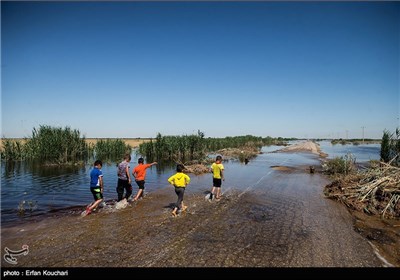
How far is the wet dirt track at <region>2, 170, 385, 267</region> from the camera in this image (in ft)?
19.1

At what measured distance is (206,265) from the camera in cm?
558

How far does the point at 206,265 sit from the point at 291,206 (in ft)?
22.3

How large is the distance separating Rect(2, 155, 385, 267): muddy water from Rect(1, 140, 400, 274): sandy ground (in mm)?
24

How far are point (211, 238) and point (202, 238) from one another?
0.86ft

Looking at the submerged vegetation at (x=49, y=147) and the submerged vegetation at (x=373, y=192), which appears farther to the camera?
the submerged vegetation at (x=49, y=147)

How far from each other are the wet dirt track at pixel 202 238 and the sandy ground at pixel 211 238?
23 millimetres

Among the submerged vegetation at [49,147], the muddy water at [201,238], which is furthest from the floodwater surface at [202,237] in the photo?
the submerged vegetation at [49,147]

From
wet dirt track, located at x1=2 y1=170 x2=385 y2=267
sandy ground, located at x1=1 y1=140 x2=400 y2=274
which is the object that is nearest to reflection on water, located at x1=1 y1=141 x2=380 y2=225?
sandy ground, located at x1=1 y1=140 x2=400 y2=274

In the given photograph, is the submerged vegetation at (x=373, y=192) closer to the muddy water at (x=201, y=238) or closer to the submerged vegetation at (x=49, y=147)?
the muddy water at (x=201, y=238)

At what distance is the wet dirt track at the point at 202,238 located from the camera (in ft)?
19.1
